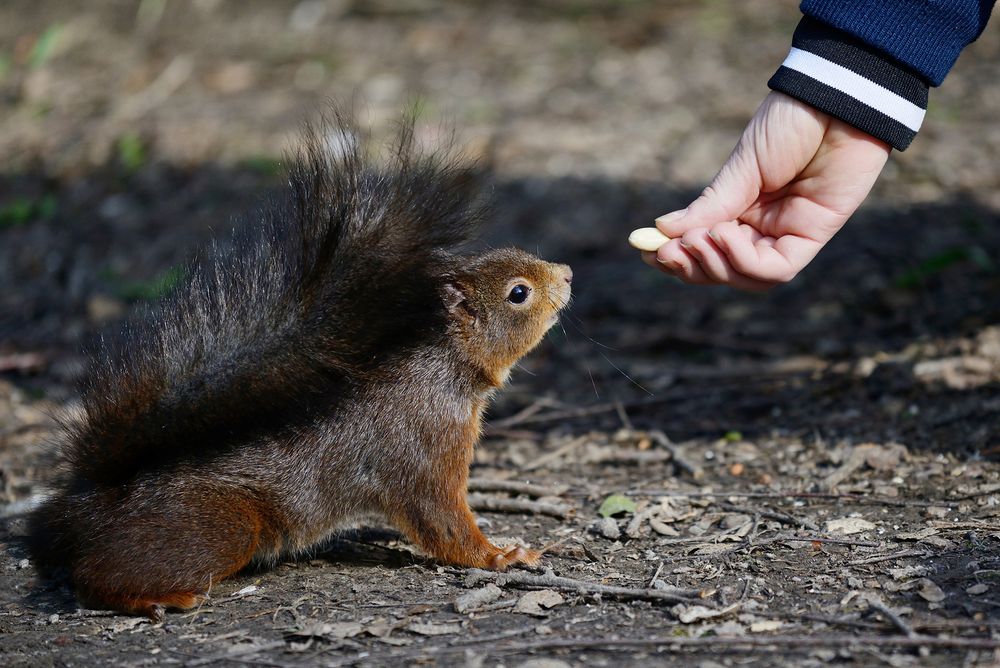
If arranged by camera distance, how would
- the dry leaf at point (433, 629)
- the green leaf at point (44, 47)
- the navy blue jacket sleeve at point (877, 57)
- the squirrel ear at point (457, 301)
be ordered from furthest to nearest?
the green leaf at point (44, 47), the squirrel ear at point (457, 301), the navy blue jacket sleeve at point (877, 57), the dry leaf at point (433, 629)

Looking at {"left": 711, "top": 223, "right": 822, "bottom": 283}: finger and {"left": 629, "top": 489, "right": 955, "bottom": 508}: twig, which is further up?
{"left": 711, "top": 223, "right": 822, "bottom": 283}: finger

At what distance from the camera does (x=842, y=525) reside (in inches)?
119

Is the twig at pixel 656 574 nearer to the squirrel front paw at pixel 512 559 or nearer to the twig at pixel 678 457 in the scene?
the squirrel front paw at pixel 512 559

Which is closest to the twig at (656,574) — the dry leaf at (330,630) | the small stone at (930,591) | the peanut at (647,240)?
the small stone at (930,591)

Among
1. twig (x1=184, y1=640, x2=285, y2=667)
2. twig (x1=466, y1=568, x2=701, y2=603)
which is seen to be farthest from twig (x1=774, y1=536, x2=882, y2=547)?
twig (x1=184, y1=640, x2=285, y2=667)

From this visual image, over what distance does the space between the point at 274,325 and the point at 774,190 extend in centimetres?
144

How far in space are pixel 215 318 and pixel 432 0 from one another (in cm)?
650

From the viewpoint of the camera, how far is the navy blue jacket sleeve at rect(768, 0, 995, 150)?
2.76 metres

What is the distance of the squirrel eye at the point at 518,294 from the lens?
129 inches

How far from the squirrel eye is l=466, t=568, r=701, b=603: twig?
0.83m

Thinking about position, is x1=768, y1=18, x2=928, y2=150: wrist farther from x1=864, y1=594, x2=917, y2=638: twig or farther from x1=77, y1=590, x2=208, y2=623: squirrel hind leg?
x1=77, y1=590, x2=208, y2=623: squirrel hind leg

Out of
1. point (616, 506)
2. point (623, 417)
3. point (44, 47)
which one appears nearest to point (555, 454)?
point (623, 417)

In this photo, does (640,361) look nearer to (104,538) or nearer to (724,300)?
(724,300)

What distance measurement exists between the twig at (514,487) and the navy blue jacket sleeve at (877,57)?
1.46 meters
